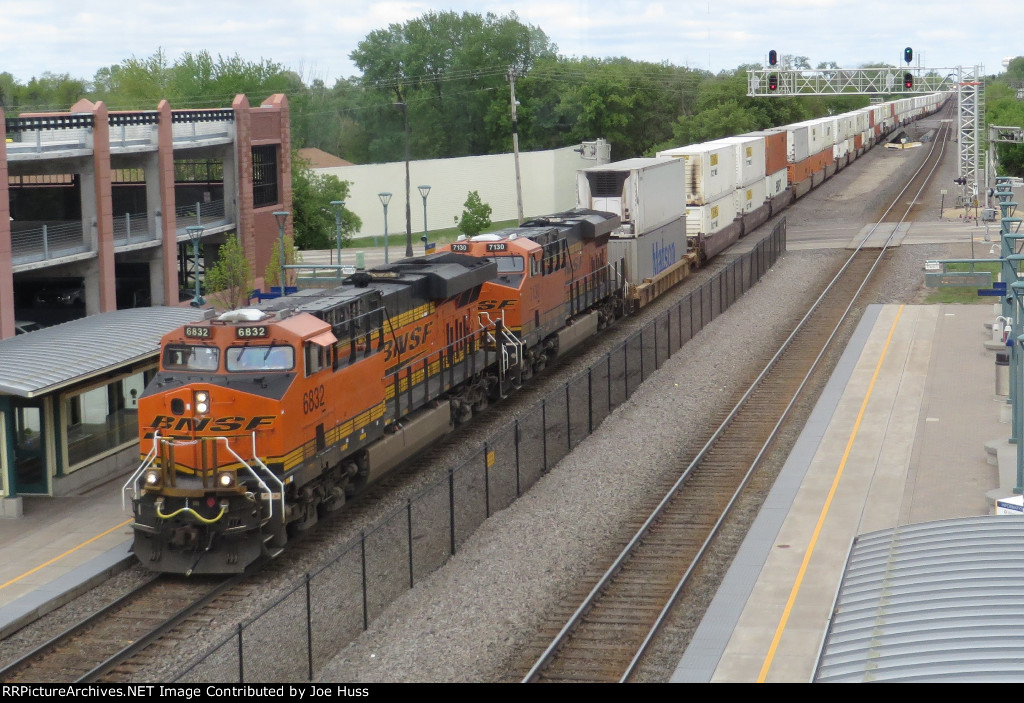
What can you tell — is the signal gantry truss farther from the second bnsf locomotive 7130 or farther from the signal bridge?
the second bnsf locomotive 7130

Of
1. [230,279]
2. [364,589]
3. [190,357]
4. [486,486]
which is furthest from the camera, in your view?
[230,279]

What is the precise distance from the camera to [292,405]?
59.6 ft

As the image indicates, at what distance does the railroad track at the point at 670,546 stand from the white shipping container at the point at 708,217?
15.2 meters

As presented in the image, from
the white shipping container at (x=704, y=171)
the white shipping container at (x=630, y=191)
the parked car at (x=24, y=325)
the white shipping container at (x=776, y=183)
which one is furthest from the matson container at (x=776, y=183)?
the parked car at (x=24, y=325)

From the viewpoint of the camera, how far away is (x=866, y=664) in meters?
8.05

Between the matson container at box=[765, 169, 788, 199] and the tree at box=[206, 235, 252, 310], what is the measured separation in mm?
32741

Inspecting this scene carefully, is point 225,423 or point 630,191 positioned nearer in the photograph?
point 225,423

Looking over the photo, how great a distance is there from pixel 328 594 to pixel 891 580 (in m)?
9.02

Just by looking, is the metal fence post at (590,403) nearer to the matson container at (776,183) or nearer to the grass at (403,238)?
the matson container at (776,183)

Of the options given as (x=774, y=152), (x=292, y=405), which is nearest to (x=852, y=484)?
(x=292, y=405)

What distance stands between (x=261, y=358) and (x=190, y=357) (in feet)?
3.98

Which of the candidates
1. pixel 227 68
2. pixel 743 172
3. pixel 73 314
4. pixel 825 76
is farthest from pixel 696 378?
pixel 227 68

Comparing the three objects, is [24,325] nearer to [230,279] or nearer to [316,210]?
[230,279]

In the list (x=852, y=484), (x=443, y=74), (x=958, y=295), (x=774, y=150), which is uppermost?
(x=443, y=74)
